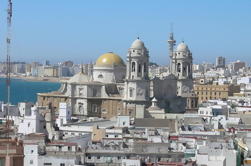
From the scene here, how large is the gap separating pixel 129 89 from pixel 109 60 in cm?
479

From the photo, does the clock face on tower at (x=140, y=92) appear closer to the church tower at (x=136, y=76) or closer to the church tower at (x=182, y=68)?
the church tower at (x=136, y=76)

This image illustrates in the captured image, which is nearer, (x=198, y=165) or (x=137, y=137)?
(x=198, y=165)

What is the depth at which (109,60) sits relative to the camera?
2031 inches

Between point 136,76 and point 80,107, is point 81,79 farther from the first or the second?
point 136,76

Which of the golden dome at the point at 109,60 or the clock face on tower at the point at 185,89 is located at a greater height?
the golden dome at the point at 109,60

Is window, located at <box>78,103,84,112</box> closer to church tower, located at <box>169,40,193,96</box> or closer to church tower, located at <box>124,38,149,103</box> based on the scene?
church tower, located at <box>124,38,149,103</box>

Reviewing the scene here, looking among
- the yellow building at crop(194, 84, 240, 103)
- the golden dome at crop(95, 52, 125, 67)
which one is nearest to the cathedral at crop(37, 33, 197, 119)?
the golden dome at crop(95, 52, 125, 67)

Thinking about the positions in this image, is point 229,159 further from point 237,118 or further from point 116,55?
point 116,55

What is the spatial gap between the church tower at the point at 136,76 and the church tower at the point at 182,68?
5.10 m

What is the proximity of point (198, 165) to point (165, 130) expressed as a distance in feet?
37.1

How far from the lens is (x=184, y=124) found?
36750 millimetres

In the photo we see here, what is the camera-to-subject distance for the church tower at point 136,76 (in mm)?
47281

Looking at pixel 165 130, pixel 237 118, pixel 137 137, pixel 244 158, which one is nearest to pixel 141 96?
pixel 237 118

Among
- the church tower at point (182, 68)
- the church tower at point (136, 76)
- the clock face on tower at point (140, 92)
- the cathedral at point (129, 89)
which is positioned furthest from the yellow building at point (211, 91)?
the clock face on tower at point (140, 92)
